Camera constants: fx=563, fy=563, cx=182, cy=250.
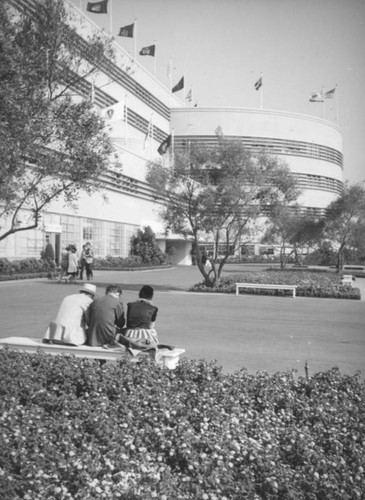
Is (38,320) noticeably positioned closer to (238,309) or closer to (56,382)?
(238,309)

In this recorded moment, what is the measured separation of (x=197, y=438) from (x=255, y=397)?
164 cm

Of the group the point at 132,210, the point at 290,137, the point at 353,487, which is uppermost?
the point at 290,137

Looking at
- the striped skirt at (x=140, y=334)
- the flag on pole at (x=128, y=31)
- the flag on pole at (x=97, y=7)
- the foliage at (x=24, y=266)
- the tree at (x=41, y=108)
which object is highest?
the flag on pole at (x=128, y=31)

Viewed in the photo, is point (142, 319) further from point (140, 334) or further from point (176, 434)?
point (176, 434)

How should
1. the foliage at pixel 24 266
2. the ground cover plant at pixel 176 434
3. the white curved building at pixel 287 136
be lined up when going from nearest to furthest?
the ground cover plant at pixel 176 434 → the foliage at pixel 24 266 → the white curved building at pixel 287 136

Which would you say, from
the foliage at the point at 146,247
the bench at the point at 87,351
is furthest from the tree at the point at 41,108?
the foliage at the point at 146,247

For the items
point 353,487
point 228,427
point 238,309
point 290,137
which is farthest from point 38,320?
point 290,137

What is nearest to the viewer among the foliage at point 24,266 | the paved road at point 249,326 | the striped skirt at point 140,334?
the striped skirt at point 140,334

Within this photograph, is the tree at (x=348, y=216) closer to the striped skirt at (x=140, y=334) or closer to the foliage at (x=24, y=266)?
the foliage at (x=24, y=266)

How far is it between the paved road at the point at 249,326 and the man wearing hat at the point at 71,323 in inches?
85.2

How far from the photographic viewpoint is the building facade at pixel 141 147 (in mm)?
32750

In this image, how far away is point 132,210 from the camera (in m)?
45.1

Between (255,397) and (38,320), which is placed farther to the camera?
(38,320)

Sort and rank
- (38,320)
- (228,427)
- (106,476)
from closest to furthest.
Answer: (106,476) < (228,427) < (38,320)
